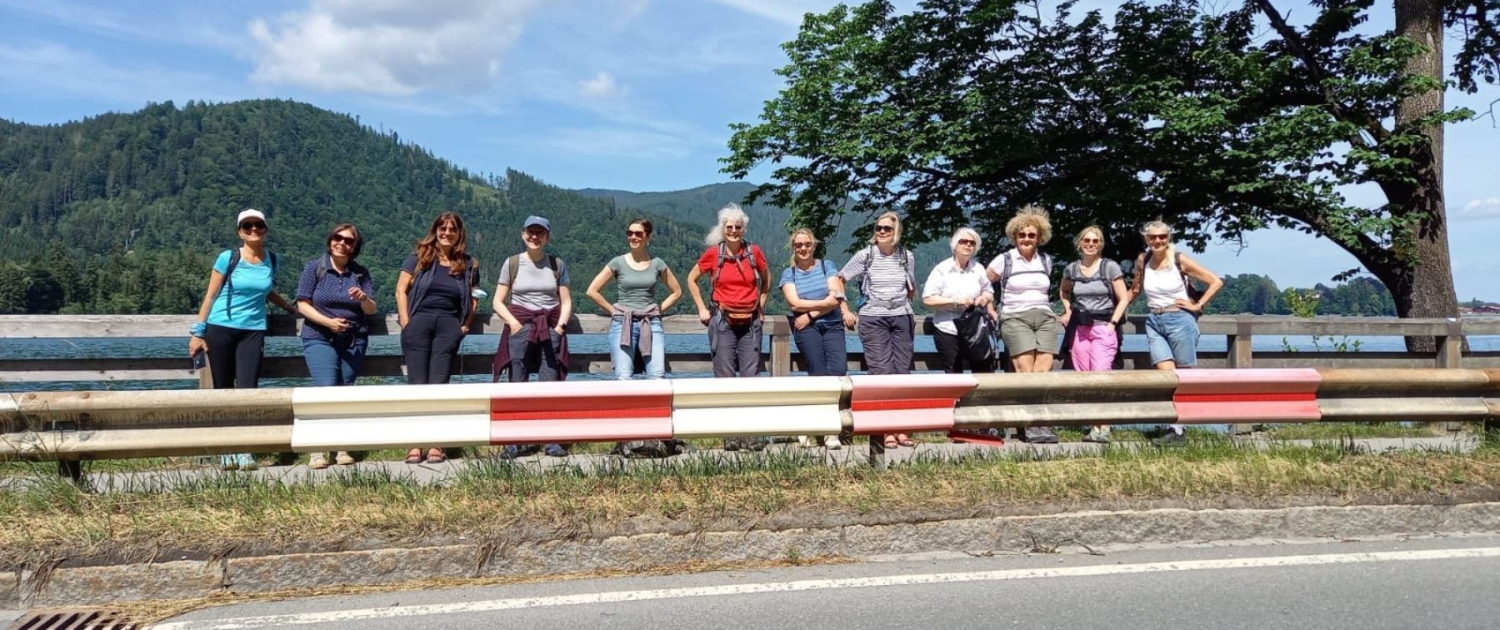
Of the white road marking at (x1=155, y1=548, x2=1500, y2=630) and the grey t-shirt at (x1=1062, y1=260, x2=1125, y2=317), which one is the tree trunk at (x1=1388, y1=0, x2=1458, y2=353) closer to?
the grey t-shirt at (x1=1062, y1=260, x2=1125, y2=317)

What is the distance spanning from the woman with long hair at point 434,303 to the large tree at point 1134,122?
9569mm

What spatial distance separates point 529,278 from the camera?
23.0ft

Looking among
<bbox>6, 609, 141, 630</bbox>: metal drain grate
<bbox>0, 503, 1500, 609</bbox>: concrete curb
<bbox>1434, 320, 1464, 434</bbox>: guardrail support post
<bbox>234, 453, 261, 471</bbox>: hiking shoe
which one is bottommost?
<bbox>6, 609, 141, 630</bbox>: metal drain grate

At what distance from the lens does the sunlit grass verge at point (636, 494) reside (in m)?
4.30

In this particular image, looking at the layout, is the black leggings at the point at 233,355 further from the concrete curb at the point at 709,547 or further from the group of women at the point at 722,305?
the concrete curb at the point at 709,547

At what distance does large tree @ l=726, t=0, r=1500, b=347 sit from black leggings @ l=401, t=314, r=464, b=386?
31.9ft

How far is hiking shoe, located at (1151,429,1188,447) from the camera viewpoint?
250 inches

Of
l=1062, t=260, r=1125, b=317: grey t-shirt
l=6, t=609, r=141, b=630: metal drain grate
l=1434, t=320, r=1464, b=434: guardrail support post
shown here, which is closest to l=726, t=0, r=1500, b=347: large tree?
l=1434, t=320, r=1464, b=434: guardrail support post

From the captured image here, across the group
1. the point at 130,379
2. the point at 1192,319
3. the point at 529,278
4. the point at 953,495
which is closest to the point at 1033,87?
the point at 1192,319

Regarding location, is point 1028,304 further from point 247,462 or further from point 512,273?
point 247,462

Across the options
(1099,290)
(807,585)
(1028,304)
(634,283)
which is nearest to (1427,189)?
(1099,290)

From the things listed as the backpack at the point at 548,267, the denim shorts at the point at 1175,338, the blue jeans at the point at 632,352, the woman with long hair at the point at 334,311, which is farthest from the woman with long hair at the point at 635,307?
the denim shorts at the point at 1175,338

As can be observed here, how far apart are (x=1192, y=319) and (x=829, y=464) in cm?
377

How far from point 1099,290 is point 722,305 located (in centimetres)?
305
